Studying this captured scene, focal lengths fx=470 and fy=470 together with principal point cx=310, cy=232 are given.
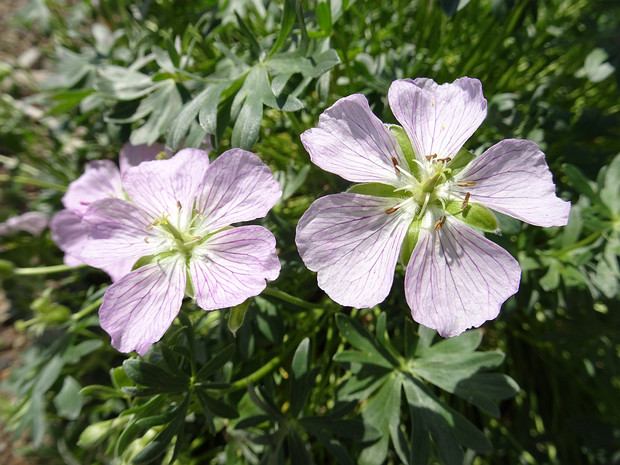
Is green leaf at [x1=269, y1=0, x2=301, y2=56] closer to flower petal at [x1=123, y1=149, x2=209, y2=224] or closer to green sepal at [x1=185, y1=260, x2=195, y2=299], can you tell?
flower petal at [x1=123, y1=149, x2=209, y2=224]

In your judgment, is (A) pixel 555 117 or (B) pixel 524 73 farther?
(B) pixel 524 73

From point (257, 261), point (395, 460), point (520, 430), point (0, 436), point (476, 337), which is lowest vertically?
point (0, 436)

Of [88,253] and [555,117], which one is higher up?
[555,117]

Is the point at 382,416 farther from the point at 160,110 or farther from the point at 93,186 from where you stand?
the point at 93,186

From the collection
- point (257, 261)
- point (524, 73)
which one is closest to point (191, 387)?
point (257, 261)

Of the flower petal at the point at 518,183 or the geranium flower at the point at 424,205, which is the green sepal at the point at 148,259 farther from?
the flower petal at the point at 518,183

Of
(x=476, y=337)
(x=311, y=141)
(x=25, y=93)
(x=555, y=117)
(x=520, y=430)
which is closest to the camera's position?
(x=311, y=141)

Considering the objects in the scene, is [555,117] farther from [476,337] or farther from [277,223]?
[277,223]
